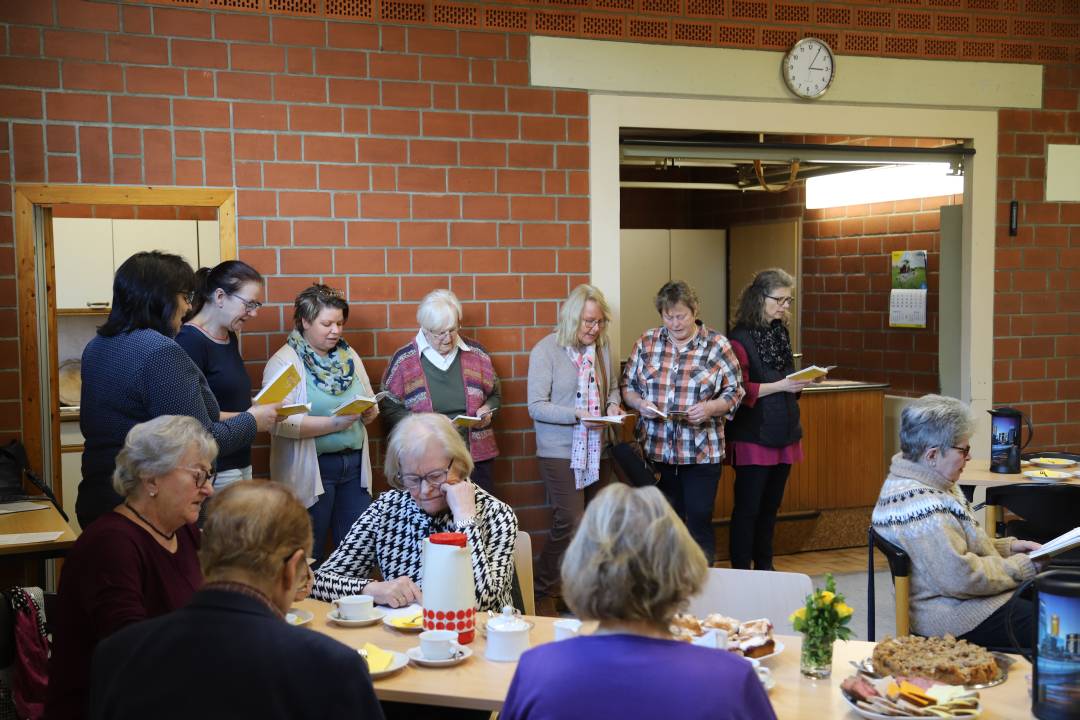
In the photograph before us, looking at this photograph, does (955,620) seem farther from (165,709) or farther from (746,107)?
(746,107)

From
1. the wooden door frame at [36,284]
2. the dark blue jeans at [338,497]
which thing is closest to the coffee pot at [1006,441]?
the dark blue jeans at [338,497]

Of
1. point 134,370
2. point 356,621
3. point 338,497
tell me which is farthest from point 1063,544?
point 338,497

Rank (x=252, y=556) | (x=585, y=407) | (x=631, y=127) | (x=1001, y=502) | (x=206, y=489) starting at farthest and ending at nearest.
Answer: (x=631, y=127) → (x=585, y=407) → (x=1001, y=502) → (x=206, y=489) → (x=252, y=556)

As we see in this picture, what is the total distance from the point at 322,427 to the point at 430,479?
1665mm

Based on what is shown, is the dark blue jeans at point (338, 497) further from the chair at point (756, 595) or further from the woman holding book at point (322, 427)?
the chair at point (756, 595)

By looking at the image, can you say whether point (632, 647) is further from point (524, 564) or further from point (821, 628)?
point (524, 564)

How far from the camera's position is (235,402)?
14.2ft

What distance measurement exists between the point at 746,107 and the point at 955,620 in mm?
3480

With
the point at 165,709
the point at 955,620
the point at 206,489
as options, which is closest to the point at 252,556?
the point at 165,709

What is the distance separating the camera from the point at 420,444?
2.97 meters

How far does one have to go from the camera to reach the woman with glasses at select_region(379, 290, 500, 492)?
16.0 feet

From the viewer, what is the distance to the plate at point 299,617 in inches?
108

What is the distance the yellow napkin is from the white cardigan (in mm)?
2153

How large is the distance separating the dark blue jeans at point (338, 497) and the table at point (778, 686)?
2.08 m
